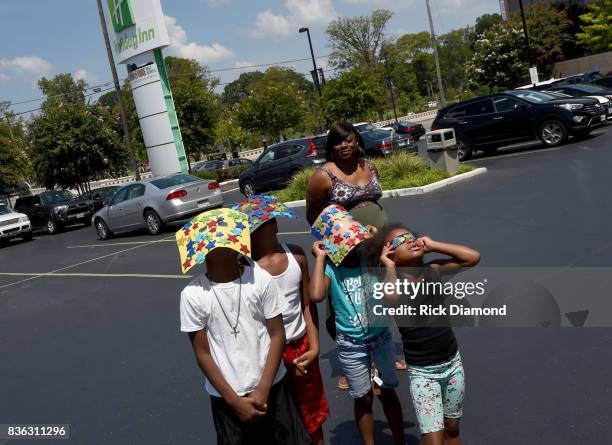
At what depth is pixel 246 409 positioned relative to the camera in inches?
108

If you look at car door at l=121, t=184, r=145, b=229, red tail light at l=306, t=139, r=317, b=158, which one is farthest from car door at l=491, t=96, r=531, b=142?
car door at l=121, t=184, r=145, b=229

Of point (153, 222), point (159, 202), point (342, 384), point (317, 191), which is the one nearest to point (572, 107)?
point (159, 202)

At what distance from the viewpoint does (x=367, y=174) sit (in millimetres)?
4152

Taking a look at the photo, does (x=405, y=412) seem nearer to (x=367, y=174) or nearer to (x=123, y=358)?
(x=367, y=174)

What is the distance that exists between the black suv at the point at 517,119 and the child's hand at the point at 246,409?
15.2 meters

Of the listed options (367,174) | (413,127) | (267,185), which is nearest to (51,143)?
(267,185)

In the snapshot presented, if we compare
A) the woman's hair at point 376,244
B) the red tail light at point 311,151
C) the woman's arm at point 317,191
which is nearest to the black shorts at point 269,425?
the woman's hair at point 376,244

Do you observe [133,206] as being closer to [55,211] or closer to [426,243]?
[55,211]

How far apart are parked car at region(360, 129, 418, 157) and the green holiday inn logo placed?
9880 millimetres

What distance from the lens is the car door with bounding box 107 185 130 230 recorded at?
16875 mm

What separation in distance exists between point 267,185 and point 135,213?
18.5ft

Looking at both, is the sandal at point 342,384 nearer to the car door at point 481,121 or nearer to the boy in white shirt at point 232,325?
the boy in white shirt at point 232,325

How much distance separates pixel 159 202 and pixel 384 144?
7759mm

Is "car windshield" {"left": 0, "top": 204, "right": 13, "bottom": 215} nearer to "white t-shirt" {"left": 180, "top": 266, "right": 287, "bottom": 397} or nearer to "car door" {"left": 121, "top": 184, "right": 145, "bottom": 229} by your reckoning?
"car door" {"left": 121, "top": 184, "right": 145, "bottom": 229}
